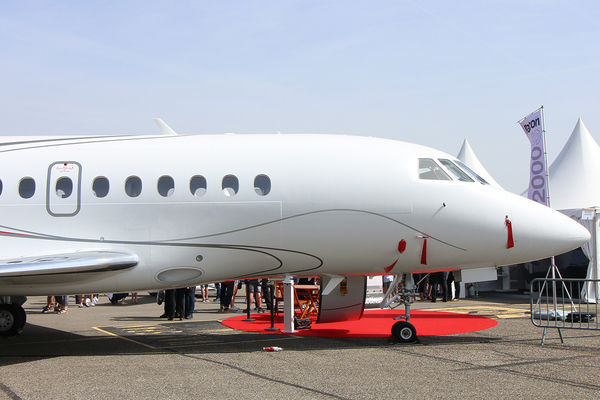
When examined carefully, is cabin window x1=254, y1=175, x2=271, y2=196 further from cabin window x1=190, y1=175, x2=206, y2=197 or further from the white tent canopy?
the white tent canopy

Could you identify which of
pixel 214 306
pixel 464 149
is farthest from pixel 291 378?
pixel 464 149

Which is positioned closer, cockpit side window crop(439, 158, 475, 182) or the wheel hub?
cockpit side window crop(439, 158, 475, 182)

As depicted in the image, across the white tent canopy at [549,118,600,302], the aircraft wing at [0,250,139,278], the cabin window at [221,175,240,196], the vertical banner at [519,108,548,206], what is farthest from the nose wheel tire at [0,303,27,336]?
the white tent canopy at [549,118,600,302]

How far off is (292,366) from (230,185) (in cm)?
329

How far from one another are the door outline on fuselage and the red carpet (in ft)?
16.3

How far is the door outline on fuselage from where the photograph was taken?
9742mm

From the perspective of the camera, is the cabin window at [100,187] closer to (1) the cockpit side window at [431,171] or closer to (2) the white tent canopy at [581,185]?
(1) the cockpit side window at [431,171]

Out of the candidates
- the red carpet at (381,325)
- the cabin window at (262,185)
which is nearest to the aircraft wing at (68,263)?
the cabin window at (262,185)

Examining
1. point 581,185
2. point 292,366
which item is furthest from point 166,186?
point 581,185

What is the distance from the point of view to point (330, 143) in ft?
33.5

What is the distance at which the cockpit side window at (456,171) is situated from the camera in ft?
32.9

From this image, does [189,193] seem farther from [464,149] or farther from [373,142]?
[464,149]

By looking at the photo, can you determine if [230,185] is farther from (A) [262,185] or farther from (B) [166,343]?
(B) [166,343]

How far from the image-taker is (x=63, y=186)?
32.3ft
